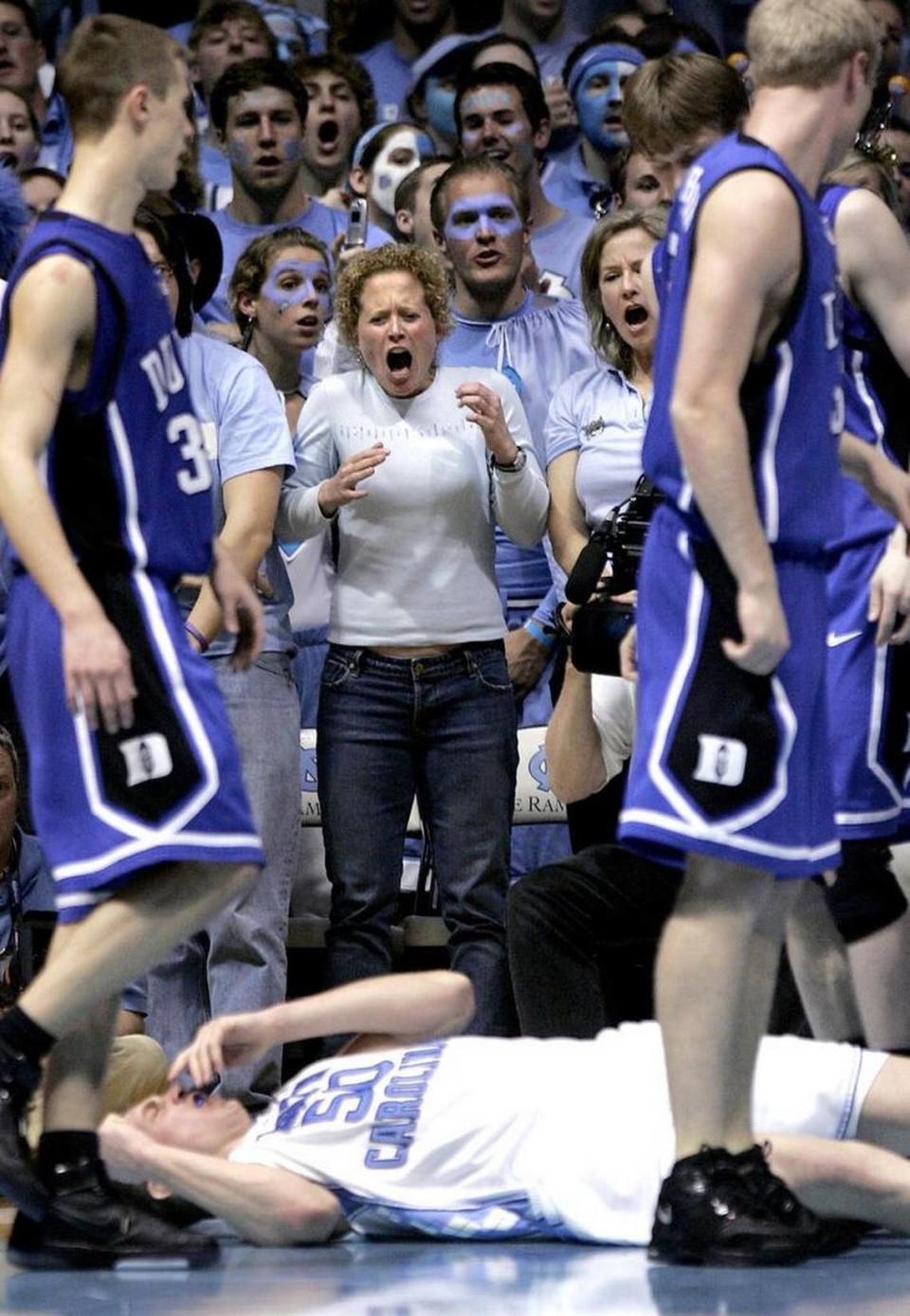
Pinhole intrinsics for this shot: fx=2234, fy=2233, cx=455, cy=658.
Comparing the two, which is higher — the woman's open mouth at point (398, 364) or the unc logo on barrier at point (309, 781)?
the woman's open mouth at point (398, 364)

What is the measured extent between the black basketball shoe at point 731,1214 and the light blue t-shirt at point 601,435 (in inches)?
92.8

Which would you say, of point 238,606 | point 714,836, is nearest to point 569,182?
point 238,606

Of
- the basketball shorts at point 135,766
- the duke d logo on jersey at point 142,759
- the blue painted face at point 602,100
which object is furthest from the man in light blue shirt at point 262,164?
the duke d logo on jersey at point 142,759

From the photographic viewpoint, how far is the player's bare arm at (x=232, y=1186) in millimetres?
3760

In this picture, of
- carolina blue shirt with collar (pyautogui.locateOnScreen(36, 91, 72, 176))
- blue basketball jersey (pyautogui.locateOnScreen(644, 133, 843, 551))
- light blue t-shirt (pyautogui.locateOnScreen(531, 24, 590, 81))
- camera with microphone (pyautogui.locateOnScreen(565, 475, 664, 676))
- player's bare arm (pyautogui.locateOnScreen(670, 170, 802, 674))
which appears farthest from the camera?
light blue t-shirt (pyautogui.locateOnScreen(531, 24, 590, 81))

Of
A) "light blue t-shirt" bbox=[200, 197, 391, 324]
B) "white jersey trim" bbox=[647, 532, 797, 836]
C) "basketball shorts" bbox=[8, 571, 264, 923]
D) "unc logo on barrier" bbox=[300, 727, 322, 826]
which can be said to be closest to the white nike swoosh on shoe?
"white jersey trim" bbox=[647, 532, 797, 836]

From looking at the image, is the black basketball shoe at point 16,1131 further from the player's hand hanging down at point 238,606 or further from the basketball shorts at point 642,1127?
the basketball shorts at point 642,1127

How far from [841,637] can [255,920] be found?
185 centimetres

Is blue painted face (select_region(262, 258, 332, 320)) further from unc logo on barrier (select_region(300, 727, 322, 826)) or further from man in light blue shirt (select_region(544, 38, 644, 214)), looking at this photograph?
man in light blue shirt (select_region(544, 38, 644, 214))

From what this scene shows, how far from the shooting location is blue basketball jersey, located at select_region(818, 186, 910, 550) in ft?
12.8

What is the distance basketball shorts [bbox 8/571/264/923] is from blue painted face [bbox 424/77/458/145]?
5.13 m

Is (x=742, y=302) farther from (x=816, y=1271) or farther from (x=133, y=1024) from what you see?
(x=133, y=1024)

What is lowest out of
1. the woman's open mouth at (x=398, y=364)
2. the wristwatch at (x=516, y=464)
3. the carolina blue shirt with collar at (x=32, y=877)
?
the carolina blue shirt with collar at (x=32, y=877)

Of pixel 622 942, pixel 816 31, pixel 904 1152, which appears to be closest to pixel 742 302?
pixel 816 31
